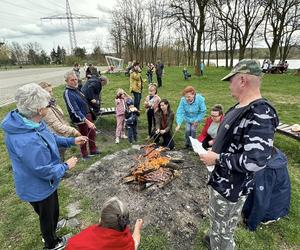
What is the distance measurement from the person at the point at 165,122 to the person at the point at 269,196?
2667 mm

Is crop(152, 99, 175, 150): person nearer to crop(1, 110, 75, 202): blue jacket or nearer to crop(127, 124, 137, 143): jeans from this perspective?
crop(127, 124, 137, 143): jeans

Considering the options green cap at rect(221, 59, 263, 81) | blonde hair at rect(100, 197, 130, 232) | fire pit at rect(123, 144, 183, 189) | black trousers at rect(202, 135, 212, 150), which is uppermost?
green cap at rect(221, 59, 263, 81)

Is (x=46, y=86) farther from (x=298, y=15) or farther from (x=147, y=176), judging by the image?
(x=298, y=15)

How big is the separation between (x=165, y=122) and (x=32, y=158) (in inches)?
153

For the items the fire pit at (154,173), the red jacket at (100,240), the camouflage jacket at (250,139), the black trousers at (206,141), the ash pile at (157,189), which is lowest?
the ash pile at (157,189)

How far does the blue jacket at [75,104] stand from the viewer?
15.4 ft

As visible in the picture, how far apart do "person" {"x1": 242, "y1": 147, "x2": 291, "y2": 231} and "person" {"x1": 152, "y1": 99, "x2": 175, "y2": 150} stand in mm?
2667

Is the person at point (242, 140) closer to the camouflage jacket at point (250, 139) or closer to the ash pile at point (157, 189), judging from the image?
the camouflage jacket at point (250, 139)

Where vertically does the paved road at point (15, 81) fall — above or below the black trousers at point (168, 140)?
above

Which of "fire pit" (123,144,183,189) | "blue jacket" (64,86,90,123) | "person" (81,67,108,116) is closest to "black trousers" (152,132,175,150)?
"fire pit" (123,144,183,189)

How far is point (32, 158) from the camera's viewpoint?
7.30 ft

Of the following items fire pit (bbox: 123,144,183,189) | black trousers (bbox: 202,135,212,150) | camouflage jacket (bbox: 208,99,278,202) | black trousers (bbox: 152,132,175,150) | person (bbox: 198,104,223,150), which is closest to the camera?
camouflage jacket (bbox: 208,99,278,202)

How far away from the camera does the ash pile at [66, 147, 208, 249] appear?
327 cm

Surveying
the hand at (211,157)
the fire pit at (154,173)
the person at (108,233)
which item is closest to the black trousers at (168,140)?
the fire pit at (154,173)
